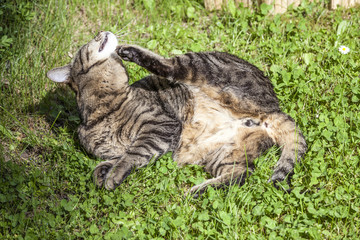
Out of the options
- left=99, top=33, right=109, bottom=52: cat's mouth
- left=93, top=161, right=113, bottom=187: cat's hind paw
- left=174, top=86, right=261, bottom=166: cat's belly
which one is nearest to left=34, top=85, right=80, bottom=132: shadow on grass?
left=93, top=161, right=113, bottom=187: cat's hind paw

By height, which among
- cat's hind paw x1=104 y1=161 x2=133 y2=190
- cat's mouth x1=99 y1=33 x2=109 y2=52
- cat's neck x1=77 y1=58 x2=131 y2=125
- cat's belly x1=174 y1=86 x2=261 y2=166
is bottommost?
cat's hind paw x1=104 y1=161 x2=133 y2=190

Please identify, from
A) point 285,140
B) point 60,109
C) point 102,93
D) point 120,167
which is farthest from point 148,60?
point 285,140

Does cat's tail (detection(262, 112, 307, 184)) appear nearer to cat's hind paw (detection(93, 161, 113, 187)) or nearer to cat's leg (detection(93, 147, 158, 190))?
cat's leg (detection(93, 147, 158, 190))

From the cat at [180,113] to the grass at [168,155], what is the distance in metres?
0.15

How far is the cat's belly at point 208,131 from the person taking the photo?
10.6 feet

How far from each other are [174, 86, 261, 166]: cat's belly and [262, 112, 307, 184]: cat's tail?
13 cm

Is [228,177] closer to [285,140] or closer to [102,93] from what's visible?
[285,140]

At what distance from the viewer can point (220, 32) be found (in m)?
4.57

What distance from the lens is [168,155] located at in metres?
3.30

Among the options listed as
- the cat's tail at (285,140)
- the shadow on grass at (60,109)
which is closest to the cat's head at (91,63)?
the shadow on grass at (60,109)

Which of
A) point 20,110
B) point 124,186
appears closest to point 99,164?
point 124,186

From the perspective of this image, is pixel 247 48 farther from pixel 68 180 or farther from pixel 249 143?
pixel 68 180

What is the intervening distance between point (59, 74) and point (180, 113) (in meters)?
1.10

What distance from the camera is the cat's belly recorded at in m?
3.24
